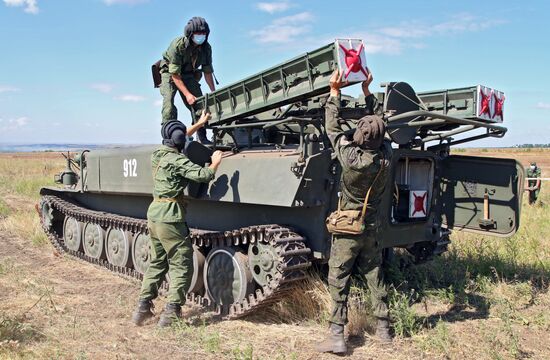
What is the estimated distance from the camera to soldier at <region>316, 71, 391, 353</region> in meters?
4.80

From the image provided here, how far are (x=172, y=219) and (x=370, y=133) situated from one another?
220 cm

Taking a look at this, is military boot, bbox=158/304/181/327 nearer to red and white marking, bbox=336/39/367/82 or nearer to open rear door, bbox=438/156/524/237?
red and white marking, bbox=336/39/367/82

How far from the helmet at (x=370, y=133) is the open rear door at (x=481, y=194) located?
2.56 m

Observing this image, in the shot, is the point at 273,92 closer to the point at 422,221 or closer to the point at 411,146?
the point at 411,146

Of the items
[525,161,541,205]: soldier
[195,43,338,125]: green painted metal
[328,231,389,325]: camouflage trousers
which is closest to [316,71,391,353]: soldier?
[328,231,389,325]: camouflage trousers

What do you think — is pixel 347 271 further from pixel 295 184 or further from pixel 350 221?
pixel 295 184

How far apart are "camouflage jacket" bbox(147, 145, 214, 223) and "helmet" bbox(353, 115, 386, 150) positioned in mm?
1574

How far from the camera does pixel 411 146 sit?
6426 millimetres

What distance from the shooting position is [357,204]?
493 cm

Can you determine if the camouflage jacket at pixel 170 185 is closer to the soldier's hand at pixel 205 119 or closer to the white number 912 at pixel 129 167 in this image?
the soldier's hand at pixel 205 119

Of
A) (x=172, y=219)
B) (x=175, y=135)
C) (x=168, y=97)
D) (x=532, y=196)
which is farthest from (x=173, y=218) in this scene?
(x=532, y=196)

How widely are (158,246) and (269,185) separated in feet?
4.62

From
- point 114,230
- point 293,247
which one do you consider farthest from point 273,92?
point 114,230

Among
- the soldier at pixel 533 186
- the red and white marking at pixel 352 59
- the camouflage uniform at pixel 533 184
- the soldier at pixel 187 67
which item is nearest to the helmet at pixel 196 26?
the soldier at pixel 187 67
